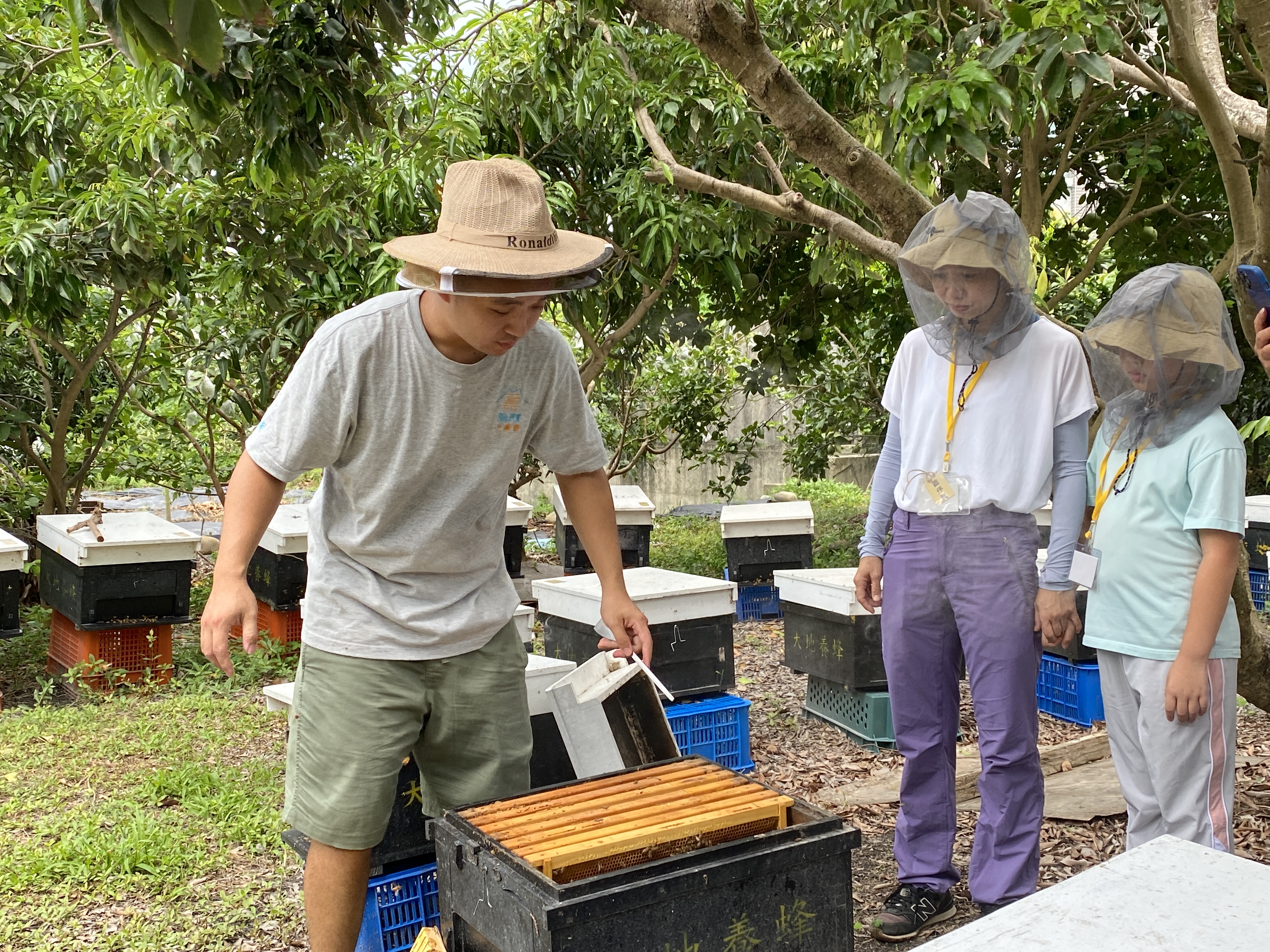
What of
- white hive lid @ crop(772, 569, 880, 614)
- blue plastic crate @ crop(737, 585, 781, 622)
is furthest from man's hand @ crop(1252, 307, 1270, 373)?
blue plastic crate @ crop(737, 585, 781, 622)

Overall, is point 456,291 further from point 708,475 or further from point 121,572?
point 708,475

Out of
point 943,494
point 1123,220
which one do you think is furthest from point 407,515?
point 1123,220

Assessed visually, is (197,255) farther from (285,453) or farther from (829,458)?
(829,458)

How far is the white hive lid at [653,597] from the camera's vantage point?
3748 millimetres

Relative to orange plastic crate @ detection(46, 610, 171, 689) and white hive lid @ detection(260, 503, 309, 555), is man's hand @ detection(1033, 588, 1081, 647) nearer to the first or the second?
white hive lid @ detection(260, 503, 309, 555)

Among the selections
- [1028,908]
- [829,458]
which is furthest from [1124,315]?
[829,458]

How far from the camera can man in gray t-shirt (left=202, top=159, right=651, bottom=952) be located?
208 cm

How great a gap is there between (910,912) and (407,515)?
1548 millimetres

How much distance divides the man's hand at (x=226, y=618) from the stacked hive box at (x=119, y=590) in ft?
11.1

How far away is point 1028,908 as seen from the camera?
1.11 meters

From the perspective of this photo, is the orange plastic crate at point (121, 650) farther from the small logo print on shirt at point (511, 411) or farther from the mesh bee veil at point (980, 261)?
the mesh bee veil at point (980, 261)

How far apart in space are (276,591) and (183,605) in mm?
480

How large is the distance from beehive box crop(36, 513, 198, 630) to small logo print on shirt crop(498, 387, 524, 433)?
3.46m

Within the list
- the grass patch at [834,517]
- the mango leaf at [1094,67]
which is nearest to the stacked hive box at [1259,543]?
the grass patch at [834,517]
